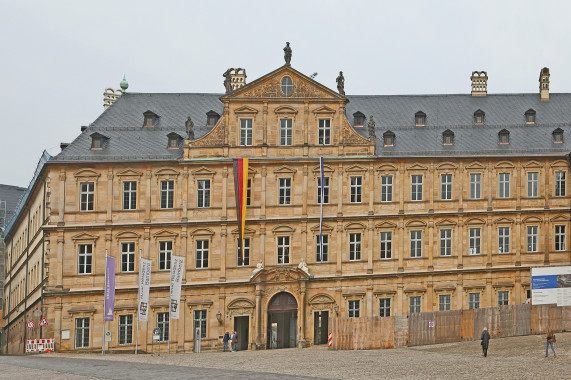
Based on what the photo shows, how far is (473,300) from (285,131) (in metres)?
18.0

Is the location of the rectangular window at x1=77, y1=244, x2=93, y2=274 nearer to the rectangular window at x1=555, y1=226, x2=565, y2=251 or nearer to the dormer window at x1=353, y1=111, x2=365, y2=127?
the dormer window at x1=353, y1=111, x2=365, y2=127

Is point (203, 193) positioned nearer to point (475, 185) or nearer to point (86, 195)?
point (86, 195)

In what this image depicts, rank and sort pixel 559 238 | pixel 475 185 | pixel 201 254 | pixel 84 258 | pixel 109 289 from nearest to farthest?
pixel 109 289
pixel 84 258
pixel 201 254
pixel 475 185
pixel 559 238

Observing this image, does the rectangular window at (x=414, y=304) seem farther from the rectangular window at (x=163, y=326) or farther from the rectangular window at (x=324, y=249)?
the rectangular window at (x=163, y=326)

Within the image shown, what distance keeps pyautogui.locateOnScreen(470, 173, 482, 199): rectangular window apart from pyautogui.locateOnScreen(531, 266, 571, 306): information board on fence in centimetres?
1402

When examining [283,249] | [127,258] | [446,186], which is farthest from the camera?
[446,186]

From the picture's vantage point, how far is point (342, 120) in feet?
244

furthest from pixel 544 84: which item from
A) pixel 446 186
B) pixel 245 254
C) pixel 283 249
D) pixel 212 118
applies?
pixel 245 254

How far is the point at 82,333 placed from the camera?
69812mm

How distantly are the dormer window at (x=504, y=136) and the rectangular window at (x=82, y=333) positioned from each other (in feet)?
105

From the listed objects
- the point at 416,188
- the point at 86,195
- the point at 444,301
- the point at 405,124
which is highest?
the point at 405,124

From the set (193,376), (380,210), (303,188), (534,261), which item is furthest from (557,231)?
(193,376)

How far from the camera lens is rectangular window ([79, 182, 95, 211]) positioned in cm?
7119

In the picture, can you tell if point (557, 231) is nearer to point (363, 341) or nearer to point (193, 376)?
point (363, 341)
